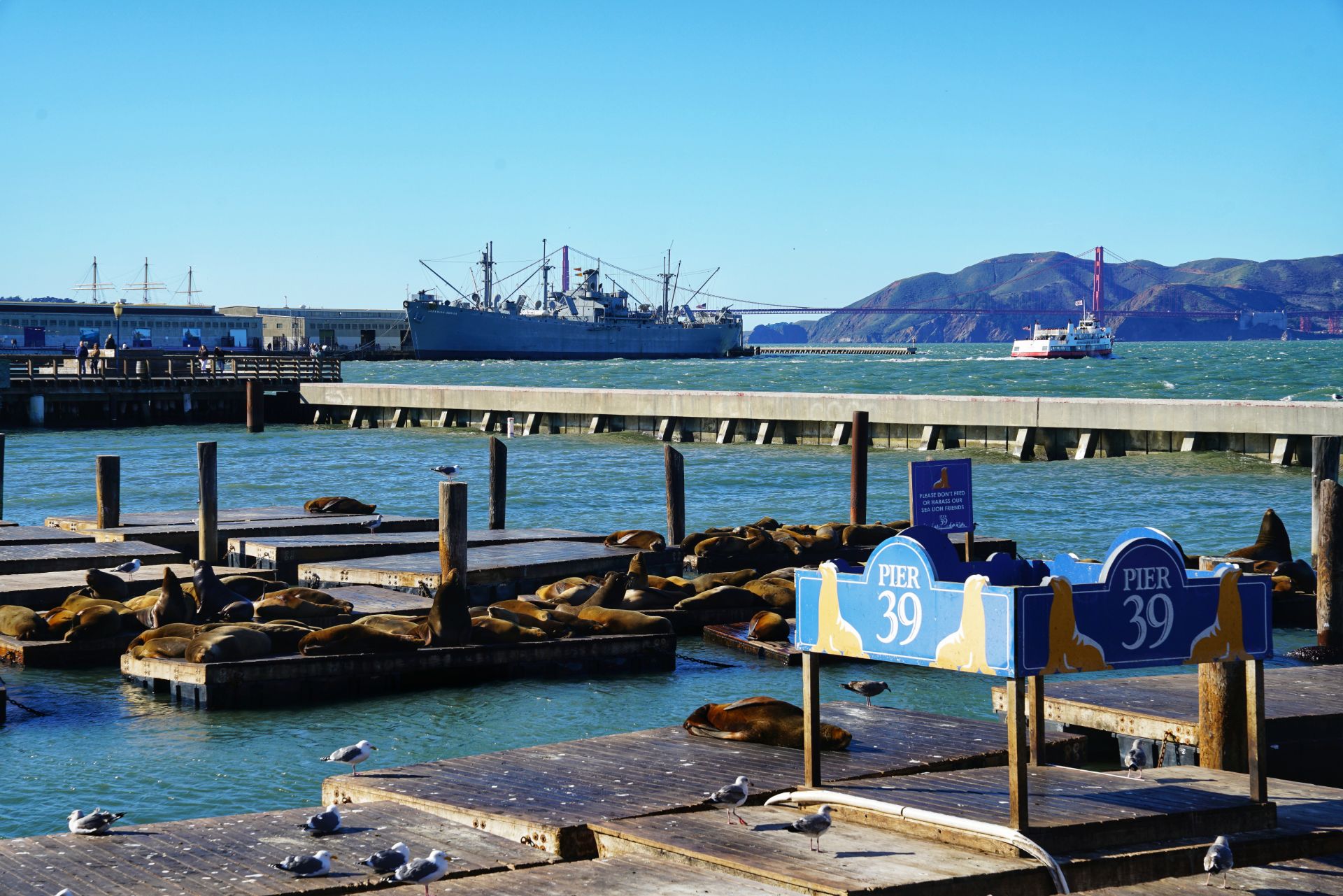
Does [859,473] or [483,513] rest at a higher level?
[859,473]

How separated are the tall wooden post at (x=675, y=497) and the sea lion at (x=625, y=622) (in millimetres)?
5290

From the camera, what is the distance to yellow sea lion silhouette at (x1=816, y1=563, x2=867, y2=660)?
20.5 ft

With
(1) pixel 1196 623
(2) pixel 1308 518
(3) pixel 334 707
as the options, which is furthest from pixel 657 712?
(2) pixel 1308 518

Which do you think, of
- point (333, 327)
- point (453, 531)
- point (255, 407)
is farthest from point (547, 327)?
point (453, 531)

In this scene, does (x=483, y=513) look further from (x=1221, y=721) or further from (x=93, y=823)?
(x=93, y=823)

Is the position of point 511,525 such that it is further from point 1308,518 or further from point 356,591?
point 1308,518

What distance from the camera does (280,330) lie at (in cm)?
14538

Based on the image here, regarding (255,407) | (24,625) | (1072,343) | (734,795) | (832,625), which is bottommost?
(24,625)

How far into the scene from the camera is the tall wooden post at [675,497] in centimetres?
1833

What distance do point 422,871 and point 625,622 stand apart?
7438mm

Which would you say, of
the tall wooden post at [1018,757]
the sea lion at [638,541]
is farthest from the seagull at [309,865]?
the sea lion at [638,541]

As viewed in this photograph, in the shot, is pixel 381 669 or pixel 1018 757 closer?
pixel 1018 757

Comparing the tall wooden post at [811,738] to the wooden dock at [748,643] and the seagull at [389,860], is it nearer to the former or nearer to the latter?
the seagull at [389,860]

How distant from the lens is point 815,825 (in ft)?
18.7
